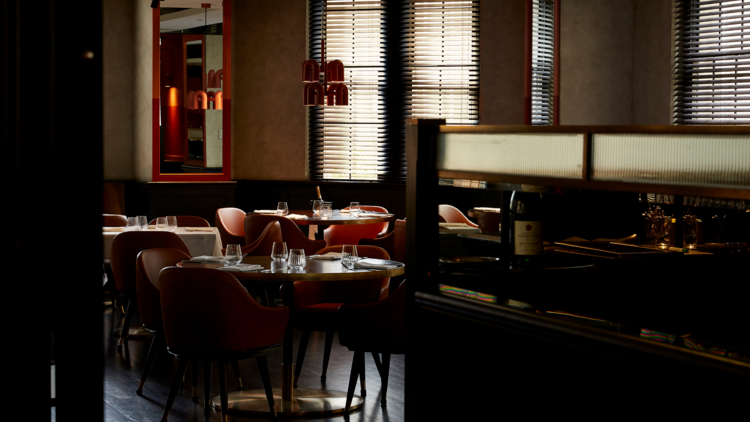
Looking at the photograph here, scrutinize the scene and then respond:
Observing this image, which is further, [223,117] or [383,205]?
[223,117]

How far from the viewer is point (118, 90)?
345 inches

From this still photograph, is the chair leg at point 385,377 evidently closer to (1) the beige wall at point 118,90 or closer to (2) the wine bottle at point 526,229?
(2) the wine bottle at point 526,229

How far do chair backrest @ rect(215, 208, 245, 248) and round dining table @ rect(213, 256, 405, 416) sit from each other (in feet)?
9.52

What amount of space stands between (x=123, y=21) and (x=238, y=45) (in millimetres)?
1353

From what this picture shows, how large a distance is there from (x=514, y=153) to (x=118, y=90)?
24.8ft

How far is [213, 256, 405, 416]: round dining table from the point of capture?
152 inches

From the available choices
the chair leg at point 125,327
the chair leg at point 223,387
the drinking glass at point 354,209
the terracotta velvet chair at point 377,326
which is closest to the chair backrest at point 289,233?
the drinking glass at point 354,209

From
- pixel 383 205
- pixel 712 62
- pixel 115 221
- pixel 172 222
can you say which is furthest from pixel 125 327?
pixel 712 62

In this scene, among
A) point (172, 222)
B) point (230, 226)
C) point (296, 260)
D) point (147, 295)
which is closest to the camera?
point (296, 260)

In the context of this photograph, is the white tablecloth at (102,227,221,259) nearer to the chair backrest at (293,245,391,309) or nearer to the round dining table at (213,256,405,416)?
the chair backrest at (293,245,391,309)

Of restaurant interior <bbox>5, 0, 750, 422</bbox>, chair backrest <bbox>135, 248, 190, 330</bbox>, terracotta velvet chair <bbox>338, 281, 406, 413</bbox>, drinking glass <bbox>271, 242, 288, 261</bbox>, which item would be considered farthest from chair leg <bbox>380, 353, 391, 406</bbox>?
chair backrest <bbox>135, 248, 190, 330</bbox>

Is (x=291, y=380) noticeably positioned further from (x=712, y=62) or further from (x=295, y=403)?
(x=712, y=62)

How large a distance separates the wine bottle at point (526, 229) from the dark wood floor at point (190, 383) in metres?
1.91

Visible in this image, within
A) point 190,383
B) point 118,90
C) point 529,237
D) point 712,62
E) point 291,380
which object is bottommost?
point 190,383
